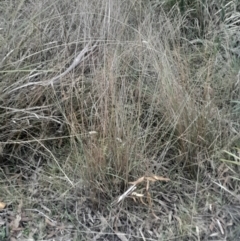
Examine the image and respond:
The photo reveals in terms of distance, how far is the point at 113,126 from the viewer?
231 centimetres

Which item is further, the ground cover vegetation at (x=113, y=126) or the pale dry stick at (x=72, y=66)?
the pale dry stick at (x=72, y=66)

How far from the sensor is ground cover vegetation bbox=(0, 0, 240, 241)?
7.39 feet

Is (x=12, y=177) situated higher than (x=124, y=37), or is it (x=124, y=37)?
(x=124, y=37)

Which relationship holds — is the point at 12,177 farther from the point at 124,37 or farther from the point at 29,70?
the point at 124,37

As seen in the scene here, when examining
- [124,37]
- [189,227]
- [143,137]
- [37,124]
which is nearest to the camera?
[189,227]

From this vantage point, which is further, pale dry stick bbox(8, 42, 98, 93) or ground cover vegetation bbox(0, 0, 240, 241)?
pale dry stick bbox(8, 42, 98, 93)

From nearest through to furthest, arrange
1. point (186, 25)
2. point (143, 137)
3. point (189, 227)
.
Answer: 1. point (189, 227)
2. point (143, 137)
3. point (186, 25)

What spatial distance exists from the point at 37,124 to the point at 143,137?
1.72ft

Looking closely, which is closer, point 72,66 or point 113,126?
point 113,126

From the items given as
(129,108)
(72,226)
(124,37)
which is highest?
(124,37)

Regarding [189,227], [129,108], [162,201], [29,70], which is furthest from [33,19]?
[189,227]

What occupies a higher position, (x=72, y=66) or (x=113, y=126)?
(x=72, y=66)

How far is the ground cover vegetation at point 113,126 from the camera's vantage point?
2254 millimetres

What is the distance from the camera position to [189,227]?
221cm
